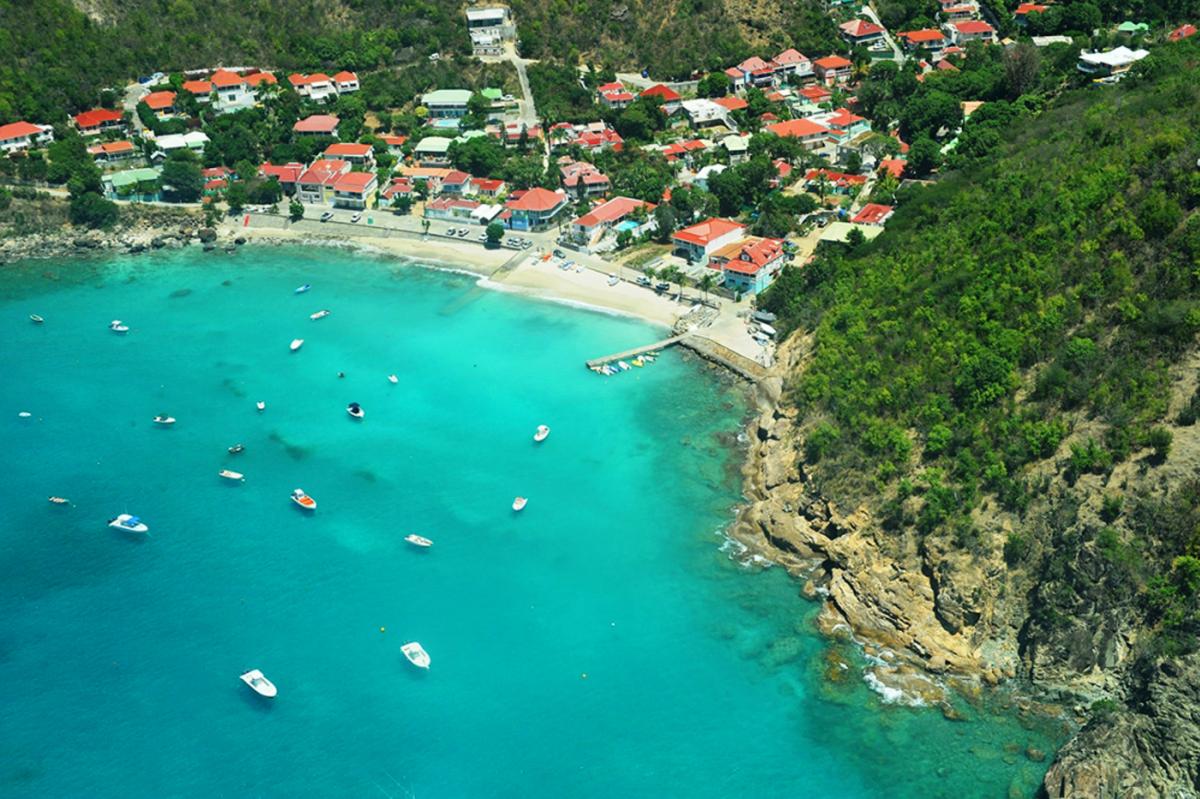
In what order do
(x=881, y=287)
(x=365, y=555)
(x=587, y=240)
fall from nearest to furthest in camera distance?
(x=365, y=555)
(x=881, y=287)
(x=587, y=240)

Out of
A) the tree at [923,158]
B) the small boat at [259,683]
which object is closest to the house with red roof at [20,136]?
the small boat at [259,683]

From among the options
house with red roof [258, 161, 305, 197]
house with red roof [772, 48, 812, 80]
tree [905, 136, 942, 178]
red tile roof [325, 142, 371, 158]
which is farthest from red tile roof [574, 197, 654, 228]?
house with red roof [772, 48, 812, 80]

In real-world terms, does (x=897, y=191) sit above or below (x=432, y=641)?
above

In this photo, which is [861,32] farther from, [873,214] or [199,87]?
[199,87]

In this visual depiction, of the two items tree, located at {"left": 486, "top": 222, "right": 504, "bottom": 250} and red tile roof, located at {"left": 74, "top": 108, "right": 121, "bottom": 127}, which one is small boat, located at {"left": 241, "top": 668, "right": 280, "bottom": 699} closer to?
tree, located at {"left": 486, "top": 222, "right": 504, "bottom": 250}

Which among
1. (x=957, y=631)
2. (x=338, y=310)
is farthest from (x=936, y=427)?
(x=338, y=310)

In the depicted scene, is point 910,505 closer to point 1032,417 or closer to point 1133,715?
point 1032,417
